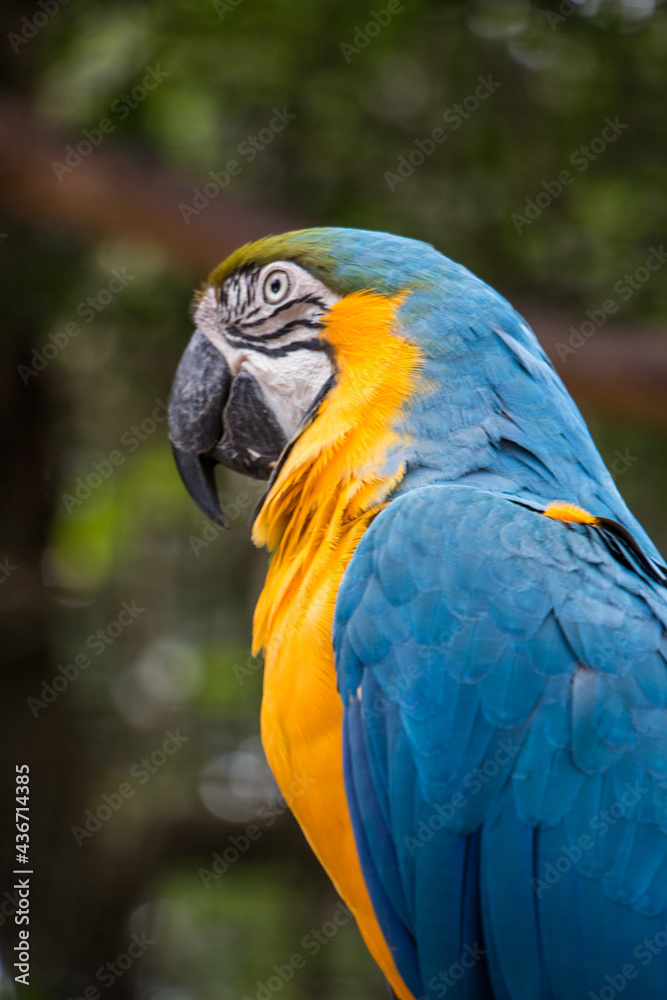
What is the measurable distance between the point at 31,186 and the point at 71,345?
0.84m

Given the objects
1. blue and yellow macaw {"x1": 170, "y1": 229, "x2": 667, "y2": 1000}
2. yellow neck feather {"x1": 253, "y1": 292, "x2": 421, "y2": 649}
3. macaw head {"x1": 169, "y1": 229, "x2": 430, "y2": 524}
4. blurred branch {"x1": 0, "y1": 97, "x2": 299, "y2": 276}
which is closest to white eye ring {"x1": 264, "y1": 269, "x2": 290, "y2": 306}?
macaw head {"x1": 169, "y1": 229, "x2": 430, "y2": 524}

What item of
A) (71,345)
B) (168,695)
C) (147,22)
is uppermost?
(147,22)

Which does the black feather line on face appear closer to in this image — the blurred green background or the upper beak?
the upper beak

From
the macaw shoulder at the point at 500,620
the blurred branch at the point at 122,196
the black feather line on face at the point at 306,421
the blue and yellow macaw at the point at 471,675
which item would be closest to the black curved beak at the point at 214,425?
the black feather line on face at the point at 306,421

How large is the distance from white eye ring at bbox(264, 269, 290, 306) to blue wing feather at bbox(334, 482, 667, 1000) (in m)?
0.70

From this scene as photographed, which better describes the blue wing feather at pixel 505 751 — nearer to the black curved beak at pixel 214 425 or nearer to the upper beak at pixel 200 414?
the black curved beak at pixel 214 425

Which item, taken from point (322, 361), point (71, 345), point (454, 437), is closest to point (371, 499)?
point (454, 437)

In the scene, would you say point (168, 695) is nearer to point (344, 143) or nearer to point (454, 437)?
point (344, 143)

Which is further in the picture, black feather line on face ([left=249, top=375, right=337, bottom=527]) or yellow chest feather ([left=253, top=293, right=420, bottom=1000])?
black feather line on face ([left=249, top=375, right=337, bottom=527])

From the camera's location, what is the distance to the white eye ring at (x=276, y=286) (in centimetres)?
213

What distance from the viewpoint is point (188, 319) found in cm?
420

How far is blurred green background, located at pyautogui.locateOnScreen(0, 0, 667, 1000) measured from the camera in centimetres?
381

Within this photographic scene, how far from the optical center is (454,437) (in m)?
1.83

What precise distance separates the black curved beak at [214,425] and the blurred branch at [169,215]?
61.6 inches
